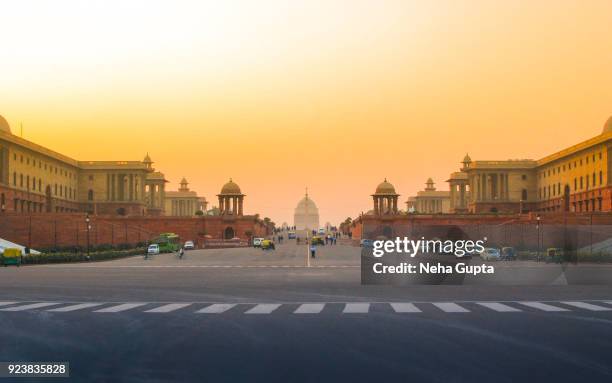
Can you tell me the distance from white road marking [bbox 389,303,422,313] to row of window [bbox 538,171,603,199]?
100924 millimetres

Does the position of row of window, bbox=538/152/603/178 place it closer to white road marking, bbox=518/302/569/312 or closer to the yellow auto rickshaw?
the yellow auto rickshaw

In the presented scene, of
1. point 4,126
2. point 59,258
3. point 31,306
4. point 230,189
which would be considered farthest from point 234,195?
point 31,306

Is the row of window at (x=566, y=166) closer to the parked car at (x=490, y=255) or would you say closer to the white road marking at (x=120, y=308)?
the parked car at (x=490, y=255)

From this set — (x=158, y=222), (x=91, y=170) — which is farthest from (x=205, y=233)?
(x=91, y=170)

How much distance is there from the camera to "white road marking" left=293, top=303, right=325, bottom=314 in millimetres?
19891

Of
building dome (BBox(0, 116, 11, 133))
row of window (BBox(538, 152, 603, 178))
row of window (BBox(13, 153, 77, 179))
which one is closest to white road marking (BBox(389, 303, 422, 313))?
row of window (BBox(538, 152, 603, 178))

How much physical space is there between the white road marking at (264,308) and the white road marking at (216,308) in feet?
2.51

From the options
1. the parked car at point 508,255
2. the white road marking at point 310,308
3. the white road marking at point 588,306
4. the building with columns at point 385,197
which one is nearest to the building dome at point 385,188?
the building with columns at point 385,197

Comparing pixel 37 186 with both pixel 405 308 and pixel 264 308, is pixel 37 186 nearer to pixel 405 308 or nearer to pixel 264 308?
pixel 264 308

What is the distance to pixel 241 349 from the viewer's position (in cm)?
1348

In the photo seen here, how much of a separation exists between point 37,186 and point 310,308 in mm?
117088

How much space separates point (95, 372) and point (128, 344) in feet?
9.10

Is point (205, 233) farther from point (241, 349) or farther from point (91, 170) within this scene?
point (241, 349)

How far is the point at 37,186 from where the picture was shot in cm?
12912
